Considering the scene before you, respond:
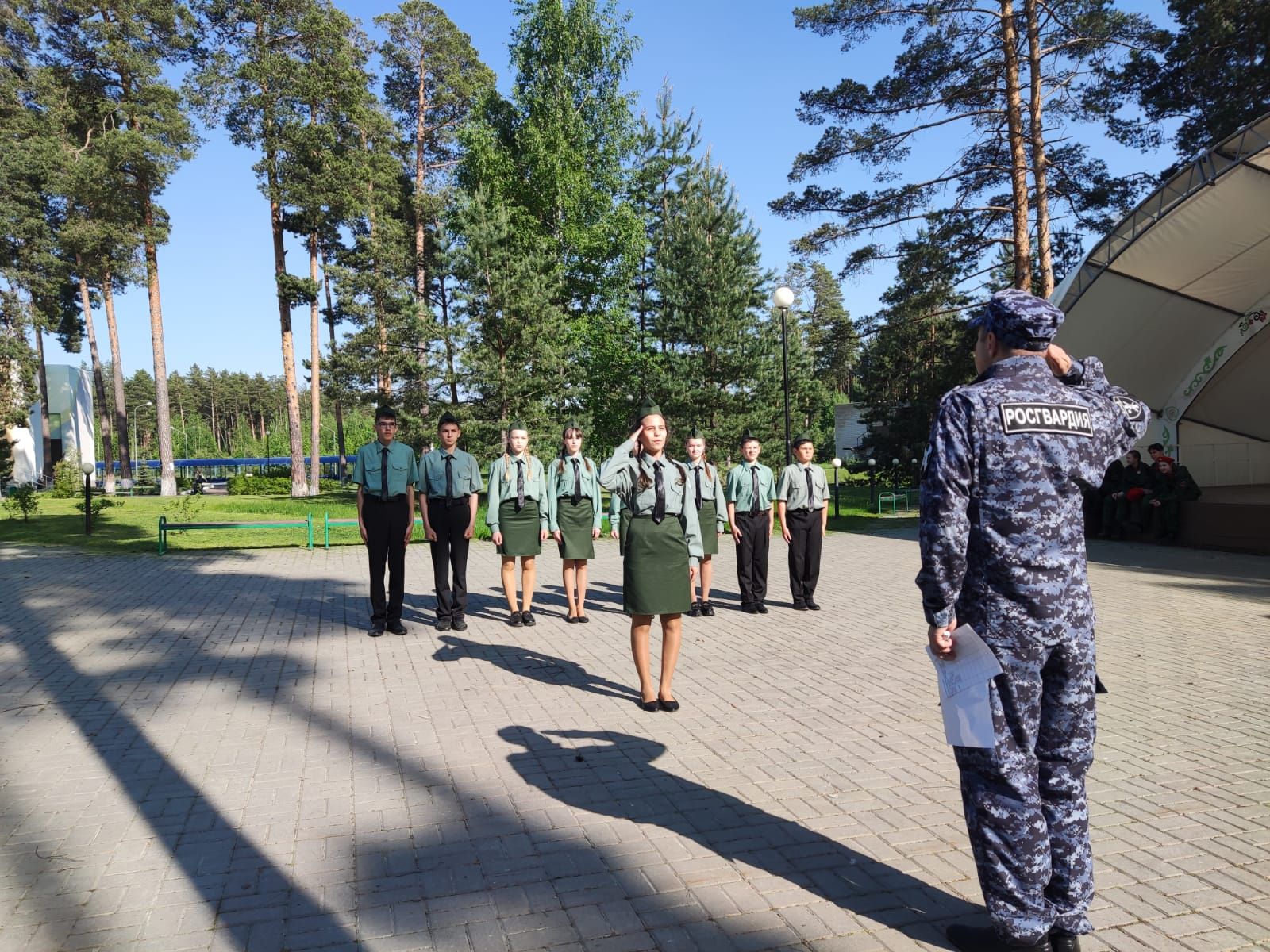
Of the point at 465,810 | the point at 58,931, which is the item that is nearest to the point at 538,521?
the point at 465,810

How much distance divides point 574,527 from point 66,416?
199 feet

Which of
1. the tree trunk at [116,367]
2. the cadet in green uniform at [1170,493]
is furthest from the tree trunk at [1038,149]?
the tree trunk at [116,367]

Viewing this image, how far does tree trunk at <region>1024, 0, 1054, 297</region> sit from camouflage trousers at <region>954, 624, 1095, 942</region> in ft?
60.3

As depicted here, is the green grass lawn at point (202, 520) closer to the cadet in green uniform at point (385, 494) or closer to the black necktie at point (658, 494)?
the cadet in green uniform at point (385, 494)

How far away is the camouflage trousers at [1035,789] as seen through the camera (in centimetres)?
274

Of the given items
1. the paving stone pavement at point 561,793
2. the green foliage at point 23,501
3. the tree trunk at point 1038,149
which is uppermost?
the tree trunk at point 1038,149

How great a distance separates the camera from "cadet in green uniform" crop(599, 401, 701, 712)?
18.4 ft

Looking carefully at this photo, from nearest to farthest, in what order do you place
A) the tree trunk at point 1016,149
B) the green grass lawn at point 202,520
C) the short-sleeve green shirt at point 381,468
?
the short-sleeve green shirt at point 381,468 < the green grass lawn at point 202,520 < the tree trunk at point 1016,149

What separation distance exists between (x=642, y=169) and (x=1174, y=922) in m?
31.7

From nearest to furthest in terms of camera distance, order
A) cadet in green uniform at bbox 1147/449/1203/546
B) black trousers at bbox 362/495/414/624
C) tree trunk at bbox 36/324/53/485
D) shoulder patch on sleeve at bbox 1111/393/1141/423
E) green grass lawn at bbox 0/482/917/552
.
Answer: shoulder patch on sleeve at bbox 1111/393/1141/423, black trousers at bbox 362/495/414/624, cadet in green uniform at bbox 1147/449/1203/546, green grass lawn at bbox 0/482/917/552, tree trunk at bbox 36/324/53/485

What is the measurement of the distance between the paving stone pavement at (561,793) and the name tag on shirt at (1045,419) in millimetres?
1820

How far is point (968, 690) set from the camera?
2.74 m

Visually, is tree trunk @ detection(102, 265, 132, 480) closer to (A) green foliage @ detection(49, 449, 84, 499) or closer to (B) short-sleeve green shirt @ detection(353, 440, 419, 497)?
(A) green foliage @ detection(49, 449, 84, 499)

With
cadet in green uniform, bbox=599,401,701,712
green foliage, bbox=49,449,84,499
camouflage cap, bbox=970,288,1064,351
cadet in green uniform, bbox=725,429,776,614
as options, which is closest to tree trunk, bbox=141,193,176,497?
green foliage, bbox=49,449,84,499
